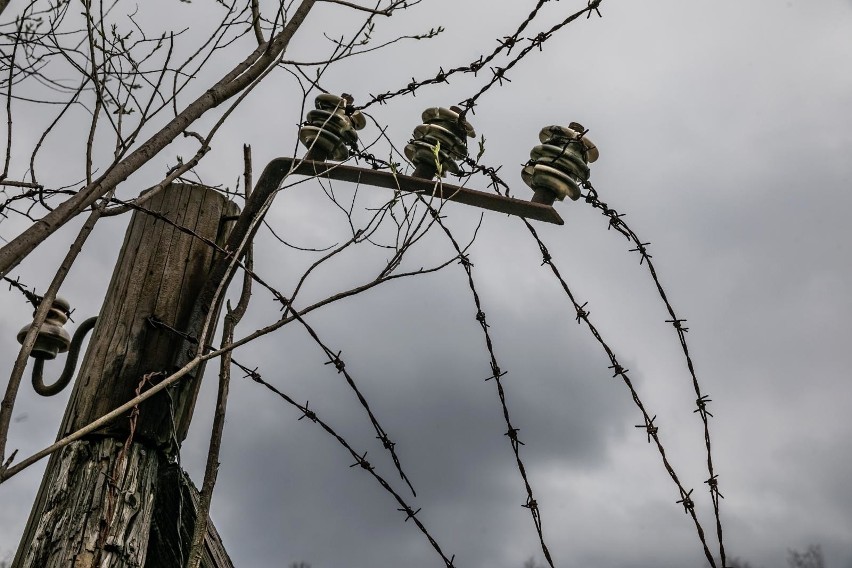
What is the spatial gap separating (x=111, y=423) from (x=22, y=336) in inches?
21.4

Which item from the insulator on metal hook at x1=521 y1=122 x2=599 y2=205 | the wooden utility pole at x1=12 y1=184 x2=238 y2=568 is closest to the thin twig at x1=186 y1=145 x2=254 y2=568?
the wooden utility pole at x1=12 y1=184 x2=238 y2=568

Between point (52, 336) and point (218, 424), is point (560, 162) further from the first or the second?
point (52, 336)

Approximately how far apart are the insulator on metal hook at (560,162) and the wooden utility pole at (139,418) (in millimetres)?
919

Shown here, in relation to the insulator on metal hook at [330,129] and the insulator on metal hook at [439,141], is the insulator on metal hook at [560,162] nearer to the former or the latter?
the insulator on metal hook at [439,141]

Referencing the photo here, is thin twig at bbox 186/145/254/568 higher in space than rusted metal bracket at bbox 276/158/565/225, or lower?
lower

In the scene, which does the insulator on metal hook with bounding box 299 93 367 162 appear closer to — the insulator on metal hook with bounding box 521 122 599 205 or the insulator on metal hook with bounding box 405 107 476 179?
the insulator on metal hook with bounding box 405 107 476 179

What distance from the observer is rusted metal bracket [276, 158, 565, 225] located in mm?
2359

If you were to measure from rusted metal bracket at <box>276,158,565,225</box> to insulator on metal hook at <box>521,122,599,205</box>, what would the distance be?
0.14 ft

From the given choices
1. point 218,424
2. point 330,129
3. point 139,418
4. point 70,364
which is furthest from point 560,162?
point 70,364

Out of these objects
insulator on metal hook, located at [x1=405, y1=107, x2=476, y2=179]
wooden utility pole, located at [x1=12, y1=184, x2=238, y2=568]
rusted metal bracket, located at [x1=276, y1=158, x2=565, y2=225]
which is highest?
insulator on metal hook, located at [x1=405, y1=107, x2=476, y2=179]

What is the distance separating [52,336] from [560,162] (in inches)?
60.3

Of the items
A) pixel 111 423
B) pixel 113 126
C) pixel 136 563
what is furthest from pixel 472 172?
pixel 136 563

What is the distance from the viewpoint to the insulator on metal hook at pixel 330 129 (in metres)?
2.49

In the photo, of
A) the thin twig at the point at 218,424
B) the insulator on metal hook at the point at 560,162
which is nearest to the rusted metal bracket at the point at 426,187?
the insulator on metal hook at the point at 560,162
